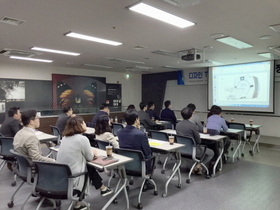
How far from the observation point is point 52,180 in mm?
2207

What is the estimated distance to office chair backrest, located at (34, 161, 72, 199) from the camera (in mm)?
2141

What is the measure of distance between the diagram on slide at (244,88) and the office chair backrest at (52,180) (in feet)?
24.2

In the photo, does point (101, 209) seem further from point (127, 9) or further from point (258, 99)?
point (258, 99)

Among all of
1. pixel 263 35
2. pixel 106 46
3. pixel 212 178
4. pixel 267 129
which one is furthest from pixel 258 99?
pixel 106 46

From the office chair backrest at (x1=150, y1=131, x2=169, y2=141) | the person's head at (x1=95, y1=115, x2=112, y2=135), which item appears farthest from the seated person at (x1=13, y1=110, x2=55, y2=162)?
the office chair backrest at (x1=150, y1=131, x2=169, y2=141)

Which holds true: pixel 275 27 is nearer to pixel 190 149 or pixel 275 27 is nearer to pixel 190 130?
pixel 190 130

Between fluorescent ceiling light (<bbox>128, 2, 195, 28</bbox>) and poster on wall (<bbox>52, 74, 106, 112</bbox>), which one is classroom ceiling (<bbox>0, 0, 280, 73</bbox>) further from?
poster on wall (<bbox>52, 74, 106, 112</bbox>)

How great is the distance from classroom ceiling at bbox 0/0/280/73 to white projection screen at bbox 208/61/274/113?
6.35 feet

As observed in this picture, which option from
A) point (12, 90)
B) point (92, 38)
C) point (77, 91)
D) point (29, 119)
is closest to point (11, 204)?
point (29, 119)

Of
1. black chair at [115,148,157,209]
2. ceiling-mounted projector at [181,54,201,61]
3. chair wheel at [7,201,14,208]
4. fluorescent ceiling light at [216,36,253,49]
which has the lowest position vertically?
chair wheel at [7,201,14,208]

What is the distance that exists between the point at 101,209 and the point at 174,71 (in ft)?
28.5

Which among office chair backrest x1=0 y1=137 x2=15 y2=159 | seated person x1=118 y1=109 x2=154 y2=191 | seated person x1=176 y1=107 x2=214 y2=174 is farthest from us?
seated person x1=176 y1=107 x2=214 y2=174

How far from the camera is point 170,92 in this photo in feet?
35.8

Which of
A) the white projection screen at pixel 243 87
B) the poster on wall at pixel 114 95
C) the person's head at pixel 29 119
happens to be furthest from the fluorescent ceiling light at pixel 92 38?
the poster on wall at pixel 114 95
